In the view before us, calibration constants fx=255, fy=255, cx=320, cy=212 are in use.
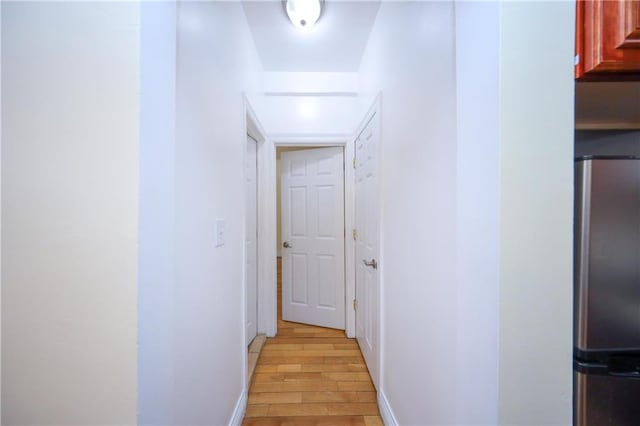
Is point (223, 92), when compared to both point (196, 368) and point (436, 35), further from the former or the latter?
point (196, 368)

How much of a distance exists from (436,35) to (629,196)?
2.59 ft

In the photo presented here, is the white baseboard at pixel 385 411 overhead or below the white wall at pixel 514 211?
below

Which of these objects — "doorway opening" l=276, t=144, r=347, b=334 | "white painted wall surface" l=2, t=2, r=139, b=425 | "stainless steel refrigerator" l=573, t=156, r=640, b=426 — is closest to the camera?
"white painted wall surface" l=2, t=2, r=139, b=425

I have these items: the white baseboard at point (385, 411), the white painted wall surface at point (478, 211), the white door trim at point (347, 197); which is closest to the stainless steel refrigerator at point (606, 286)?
the white painted wall surface at point (478, 211)

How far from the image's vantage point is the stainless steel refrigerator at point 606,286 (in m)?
0.68

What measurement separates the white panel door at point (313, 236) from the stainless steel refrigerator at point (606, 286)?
80.6 inches

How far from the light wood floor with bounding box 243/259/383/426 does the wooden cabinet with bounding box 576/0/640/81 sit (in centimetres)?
192

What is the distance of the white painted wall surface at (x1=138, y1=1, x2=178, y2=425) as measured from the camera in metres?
0.59

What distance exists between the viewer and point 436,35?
37.9 inches

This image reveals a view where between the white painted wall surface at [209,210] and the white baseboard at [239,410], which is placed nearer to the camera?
the white painted wall surface at [209,210]

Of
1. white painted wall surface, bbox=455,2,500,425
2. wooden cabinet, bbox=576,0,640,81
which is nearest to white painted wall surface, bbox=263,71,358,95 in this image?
white painted wall surface, bbox=455,2,500,425

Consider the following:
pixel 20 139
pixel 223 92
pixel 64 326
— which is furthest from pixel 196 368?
pixel 223 92

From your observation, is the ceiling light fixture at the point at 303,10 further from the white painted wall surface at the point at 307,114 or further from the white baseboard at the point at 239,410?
the white baseboard at the point at 239,410

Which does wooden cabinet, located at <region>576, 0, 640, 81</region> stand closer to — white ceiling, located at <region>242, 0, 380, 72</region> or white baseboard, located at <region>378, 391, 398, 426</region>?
white ceiling, located at <region>242, 0, 380, 72</region>
